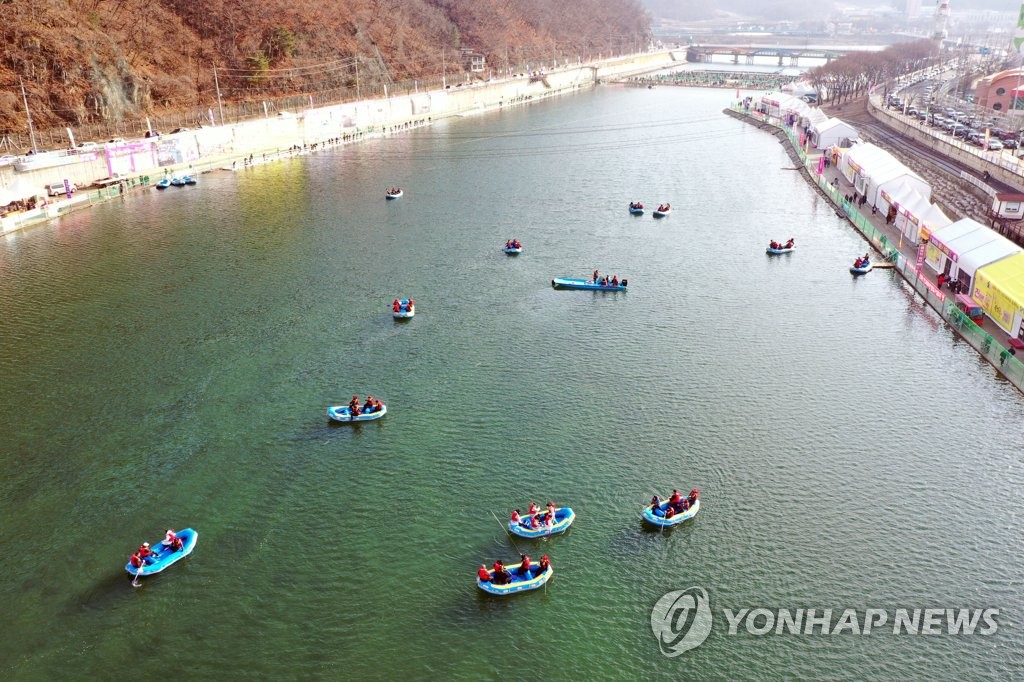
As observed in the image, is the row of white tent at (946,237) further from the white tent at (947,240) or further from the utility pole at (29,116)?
the utility pole at (29,116)

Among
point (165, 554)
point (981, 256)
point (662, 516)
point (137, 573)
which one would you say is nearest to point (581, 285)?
point (981, 256)

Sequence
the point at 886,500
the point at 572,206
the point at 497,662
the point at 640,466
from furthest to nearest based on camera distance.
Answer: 1. the point at 572,206
2. the point at 640,466
3. the point at 886,500
4. the point at 497,662

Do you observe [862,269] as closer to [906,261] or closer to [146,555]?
[906,261]

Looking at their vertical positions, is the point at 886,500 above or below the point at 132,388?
below

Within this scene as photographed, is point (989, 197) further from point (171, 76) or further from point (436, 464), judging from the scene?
point (171, 76)

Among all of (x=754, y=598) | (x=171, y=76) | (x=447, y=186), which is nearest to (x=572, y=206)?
(x=447, y=186)

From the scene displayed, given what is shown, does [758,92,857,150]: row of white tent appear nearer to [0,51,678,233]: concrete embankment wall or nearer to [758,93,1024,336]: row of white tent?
[758,93,1024,336]: row of white tent

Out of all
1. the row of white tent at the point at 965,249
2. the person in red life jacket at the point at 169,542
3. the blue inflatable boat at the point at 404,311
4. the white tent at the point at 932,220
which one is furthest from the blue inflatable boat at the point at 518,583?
the white tent at the point at 932,220
